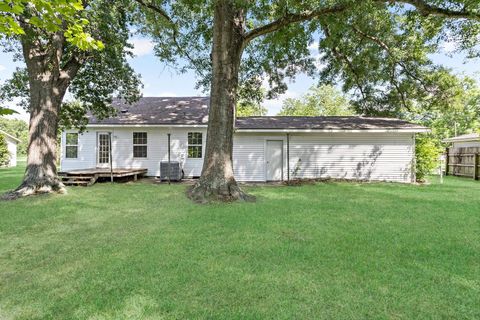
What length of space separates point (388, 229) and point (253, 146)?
9.36 m

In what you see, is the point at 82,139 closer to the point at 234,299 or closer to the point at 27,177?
the point at 27,177

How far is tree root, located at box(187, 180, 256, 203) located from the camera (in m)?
8.46

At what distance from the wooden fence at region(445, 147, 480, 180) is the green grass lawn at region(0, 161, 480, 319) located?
34.5 feet

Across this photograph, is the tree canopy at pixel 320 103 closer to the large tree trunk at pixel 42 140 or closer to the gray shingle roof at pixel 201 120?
the gray shingle roof at pixel 201 120

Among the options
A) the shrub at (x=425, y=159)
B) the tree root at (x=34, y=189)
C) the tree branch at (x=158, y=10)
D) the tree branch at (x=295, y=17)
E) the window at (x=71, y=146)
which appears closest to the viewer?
the tree branch at (x=295, y=17)

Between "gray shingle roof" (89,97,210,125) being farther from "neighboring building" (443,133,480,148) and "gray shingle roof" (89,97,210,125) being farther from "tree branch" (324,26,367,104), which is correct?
"neighboring building" (443,133,480,148)

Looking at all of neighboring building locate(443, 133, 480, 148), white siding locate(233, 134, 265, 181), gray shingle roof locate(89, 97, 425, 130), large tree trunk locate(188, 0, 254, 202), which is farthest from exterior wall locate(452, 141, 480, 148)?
large tree trunk locate(188, 0, 254, 202)

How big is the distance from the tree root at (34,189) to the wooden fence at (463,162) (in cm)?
1899

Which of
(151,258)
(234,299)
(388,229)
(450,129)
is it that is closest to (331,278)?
(234,299)

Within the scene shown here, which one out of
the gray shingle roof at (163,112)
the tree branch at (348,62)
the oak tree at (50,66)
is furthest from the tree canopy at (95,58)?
the tree branch at (348,62)

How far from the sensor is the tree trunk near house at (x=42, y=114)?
9469 mm

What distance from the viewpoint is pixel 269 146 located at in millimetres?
14516

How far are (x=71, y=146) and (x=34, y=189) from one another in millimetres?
7016

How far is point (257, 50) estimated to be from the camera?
1395cm
